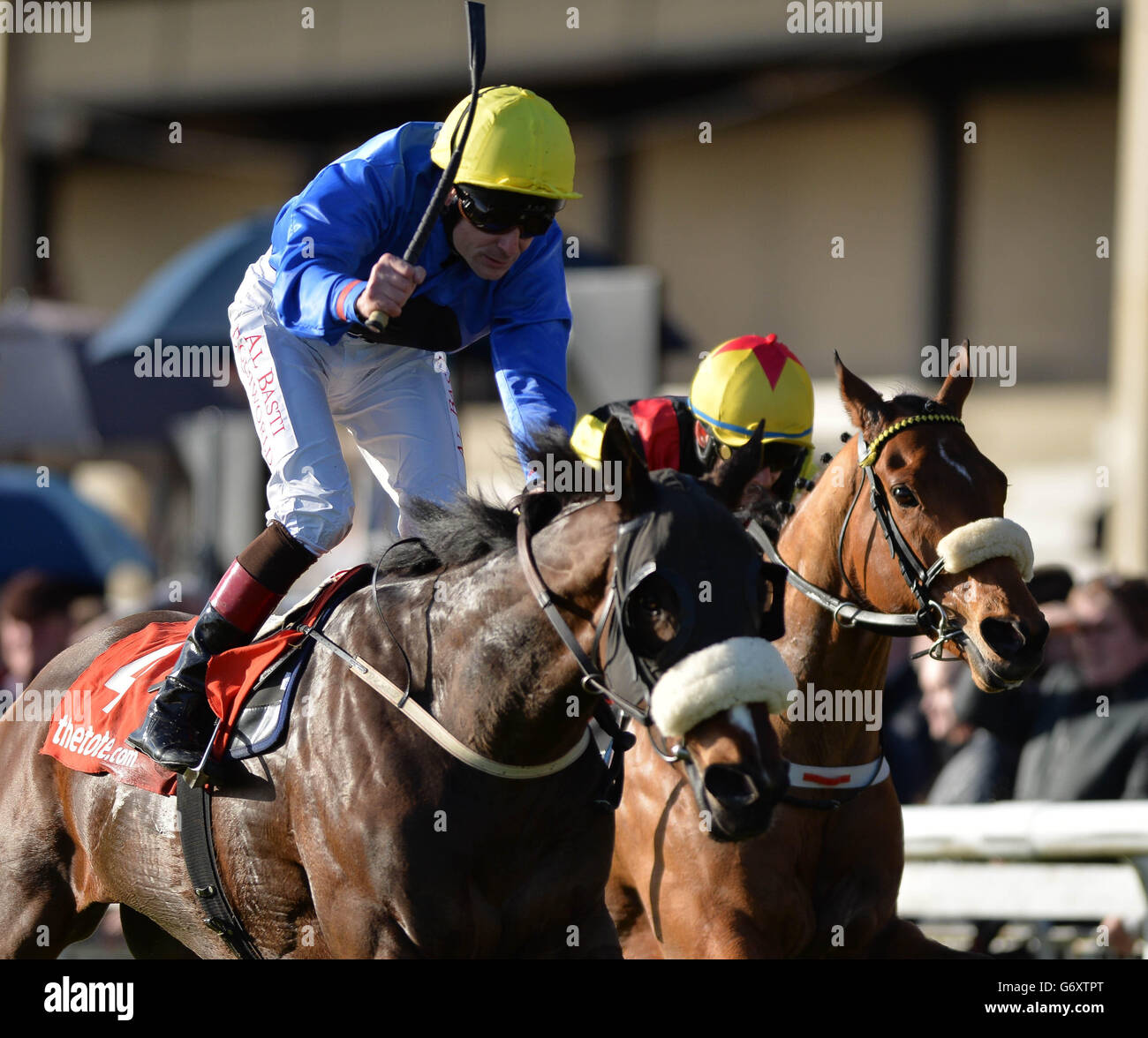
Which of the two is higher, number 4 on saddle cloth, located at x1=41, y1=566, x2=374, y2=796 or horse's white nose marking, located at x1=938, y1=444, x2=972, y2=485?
horse's white nose marking, located at x1=938, y1=444, x2=972, y2=485

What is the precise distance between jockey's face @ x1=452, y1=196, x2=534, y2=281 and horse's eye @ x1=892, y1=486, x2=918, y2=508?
1090 millimetres

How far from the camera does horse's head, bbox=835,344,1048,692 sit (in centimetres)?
403

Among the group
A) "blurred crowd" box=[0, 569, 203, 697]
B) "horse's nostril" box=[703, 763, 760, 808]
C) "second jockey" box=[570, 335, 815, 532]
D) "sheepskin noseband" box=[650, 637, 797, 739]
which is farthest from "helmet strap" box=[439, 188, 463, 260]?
"blurred crowd" box=[0, 569, 203, 697]

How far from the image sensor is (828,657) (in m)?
4.37

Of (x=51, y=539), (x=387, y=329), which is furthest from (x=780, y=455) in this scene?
(x=51, y=539)

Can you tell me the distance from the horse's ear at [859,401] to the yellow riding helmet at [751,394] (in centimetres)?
42

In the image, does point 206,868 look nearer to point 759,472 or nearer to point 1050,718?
point 759,472

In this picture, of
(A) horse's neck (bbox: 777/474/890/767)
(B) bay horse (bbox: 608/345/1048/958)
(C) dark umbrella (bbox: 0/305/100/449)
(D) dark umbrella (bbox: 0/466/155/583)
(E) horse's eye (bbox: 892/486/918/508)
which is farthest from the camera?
(C) dark umbrella (bbox: 0/305/100/449)

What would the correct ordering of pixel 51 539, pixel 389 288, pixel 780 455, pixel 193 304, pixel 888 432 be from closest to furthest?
1. pixel 389 288
2. pixel 888 432
3. pixel 780 455
4. pixel 193 304
5. pixel 51 539

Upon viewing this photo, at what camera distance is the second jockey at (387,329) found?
3809 mm

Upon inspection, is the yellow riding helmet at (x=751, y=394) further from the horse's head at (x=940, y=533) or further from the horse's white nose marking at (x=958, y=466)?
the horse's white nose marking at (x=958, y=466)

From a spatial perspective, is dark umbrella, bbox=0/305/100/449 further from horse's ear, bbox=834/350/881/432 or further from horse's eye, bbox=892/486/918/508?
horse's eye, bbox=892/486/918/508

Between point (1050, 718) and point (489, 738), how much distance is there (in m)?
3.81
